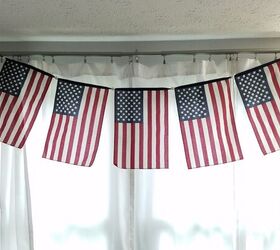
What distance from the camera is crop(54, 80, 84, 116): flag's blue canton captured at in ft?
8.24

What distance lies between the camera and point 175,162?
2.73m

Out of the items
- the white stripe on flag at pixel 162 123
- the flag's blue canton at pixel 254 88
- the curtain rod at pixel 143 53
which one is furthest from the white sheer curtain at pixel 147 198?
the flag's blue canton at pixel 254 88

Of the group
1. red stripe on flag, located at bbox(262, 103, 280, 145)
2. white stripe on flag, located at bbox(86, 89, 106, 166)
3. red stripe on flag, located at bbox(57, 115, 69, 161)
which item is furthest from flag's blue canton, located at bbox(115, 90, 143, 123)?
red stripe on flag, located at bbox(262, 103, 280, 145)

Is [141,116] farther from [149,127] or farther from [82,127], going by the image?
[82,127]

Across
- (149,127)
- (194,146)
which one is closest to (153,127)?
(149,127)

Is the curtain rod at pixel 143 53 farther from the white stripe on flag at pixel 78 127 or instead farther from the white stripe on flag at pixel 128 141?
the white stripe on flag at pixel 128 141

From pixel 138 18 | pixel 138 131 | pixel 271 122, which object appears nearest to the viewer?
pixel 138 18

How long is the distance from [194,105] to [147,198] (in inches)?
28.9

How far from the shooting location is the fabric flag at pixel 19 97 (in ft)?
8.23

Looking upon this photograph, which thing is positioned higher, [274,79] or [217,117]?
[274,79]

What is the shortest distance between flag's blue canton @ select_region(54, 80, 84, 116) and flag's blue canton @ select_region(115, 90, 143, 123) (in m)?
0.25

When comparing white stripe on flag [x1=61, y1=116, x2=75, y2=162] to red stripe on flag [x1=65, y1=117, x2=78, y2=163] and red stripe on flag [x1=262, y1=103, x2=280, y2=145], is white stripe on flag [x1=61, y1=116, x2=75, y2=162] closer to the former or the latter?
red stripe on flag [x1=65, y1=117, x2=78, y2=163]

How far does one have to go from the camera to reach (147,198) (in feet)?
8.96

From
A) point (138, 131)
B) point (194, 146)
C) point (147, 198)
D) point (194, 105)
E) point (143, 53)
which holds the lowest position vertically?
point (147, 198)
